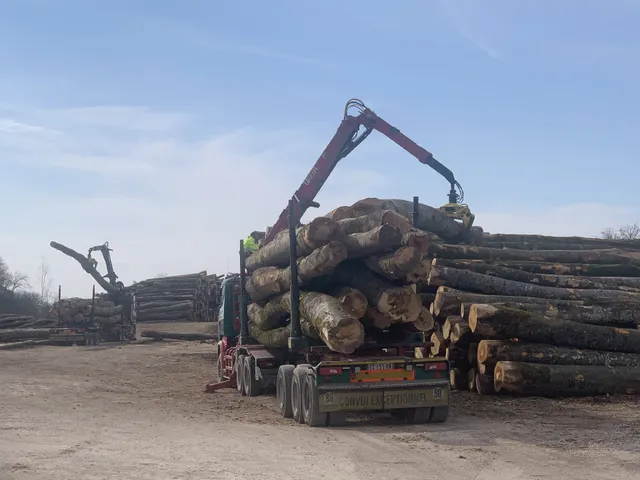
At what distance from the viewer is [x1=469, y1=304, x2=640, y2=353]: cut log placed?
13406mm

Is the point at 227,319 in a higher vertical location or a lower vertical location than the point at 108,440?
higher

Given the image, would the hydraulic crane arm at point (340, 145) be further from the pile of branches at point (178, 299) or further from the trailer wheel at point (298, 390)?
the pile of branches at point (178, 299)

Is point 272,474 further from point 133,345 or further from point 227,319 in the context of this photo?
point 133,345

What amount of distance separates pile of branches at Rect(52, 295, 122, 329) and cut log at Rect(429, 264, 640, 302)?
20025mm

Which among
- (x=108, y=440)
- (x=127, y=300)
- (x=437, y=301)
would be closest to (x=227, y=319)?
(x=437, y=301)

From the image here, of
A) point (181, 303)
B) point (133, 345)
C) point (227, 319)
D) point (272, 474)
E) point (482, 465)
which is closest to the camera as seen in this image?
point (272, 474)

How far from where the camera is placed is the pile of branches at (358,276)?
10.7m

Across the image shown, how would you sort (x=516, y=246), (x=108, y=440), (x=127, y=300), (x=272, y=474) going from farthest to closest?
(x=127, y=300)
(x=516, y=246)
(x=108, y=440)
(x=272, y=474)

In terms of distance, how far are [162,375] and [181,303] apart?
22.3 metres

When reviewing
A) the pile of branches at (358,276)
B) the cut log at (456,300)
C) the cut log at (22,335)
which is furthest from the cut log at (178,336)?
the pile of branches at (358,276)

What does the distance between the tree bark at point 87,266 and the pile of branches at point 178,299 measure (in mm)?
7016

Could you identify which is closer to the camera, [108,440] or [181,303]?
[108,440]

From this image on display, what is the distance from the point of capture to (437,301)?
15.0 metres

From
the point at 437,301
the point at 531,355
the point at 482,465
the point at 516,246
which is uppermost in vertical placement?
the point at 516,246
